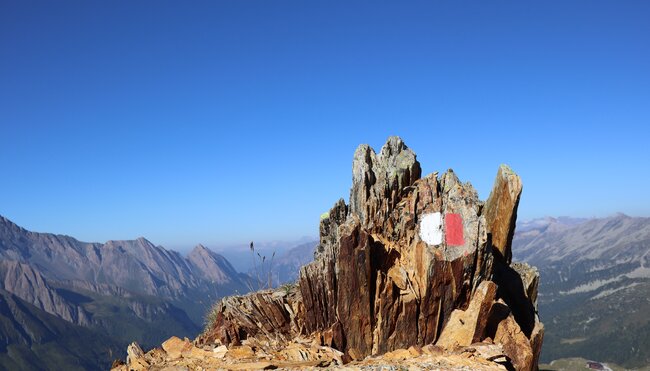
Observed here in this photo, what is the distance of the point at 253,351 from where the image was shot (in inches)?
974

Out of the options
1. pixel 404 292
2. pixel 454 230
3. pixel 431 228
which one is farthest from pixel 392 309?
pixel 454 230

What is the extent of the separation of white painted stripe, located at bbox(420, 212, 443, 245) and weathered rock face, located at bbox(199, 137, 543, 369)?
60 mm

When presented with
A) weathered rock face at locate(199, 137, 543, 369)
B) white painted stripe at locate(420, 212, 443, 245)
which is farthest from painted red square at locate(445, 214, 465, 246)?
white painted stripe at locate(420, 212, 443, 245)

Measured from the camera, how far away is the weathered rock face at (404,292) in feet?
83.3

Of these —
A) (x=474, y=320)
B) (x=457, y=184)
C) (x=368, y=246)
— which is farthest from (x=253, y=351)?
(x=457, y=184)

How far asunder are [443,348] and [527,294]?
453 inches

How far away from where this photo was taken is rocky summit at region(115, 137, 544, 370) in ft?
77.7

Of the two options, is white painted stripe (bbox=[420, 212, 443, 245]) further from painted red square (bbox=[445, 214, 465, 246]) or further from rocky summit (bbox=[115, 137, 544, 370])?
painted red square (bbox=[445, 214, 465, 246])

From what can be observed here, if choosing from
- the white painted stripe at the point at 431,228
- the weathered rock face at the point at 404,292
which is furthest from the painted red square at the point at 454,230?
the white painted stripe at the point at 431,228

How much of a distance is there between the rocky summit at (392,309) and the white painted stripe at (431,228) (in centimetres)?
6

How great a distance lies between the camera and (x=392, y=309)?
84.6 feet

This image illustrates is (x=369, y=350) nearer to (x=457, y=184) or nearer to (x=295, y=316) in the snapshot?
(x=295, y=316)

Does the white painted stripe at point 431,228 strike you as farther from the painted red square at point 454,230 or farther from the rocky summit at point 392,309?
the painted red square at point 454,230

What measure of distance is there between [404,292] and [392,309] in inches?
48.3
